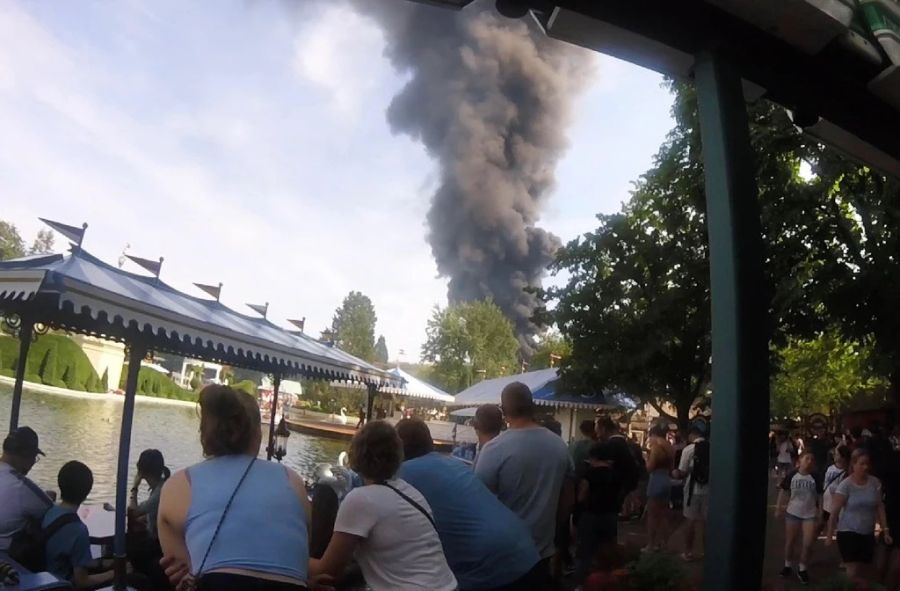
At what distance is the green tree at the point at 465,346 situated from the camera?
71.1 metres

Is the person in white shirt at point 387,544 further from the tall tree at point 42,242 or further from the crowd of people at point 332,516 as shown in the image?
the tall tree at point 42,242

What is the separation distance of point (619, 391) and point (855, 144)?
1619cm

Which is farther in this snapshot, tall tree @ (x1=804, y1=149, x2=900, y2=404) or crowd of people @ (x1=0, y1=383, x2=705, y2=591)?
tall tree @ (x1=804, y1=149, x2=900, y2=404)

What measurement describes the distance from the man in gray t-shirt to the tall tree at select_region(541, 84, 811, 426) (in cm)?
1224

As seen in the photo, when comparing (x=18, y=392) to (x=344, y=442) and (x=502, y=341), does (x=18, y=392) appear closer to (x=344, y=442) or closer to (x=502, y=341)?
(x=344, y=442)

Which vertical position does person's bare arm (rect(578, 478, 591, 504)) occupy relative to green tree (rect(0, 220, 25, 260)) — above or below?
below

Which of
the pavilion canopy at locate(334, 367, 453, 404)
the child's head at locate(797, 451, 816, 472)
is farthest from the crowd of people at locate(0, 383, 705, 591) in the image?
the pavilion canopy at locate(334, 367, 453, 404)

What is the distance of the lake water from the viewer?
489 inches

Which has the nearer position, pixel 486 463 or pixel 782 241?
pixel 486 463

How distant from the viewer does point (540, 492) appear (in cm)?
389

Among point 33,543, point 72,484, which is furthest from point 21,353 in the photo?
point 33,543

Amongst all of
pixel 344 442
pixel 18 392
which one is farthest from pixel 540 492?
pixel 344 442

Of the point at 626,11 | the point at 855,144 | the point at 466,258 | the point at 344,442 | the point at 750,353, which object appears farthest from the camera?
the point at 466,258

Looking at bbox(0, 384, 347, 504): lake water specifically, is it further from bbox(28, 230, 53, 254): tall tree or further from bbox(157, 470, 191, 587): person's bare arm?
bbox(28, 230, 53, 254): tall tree
